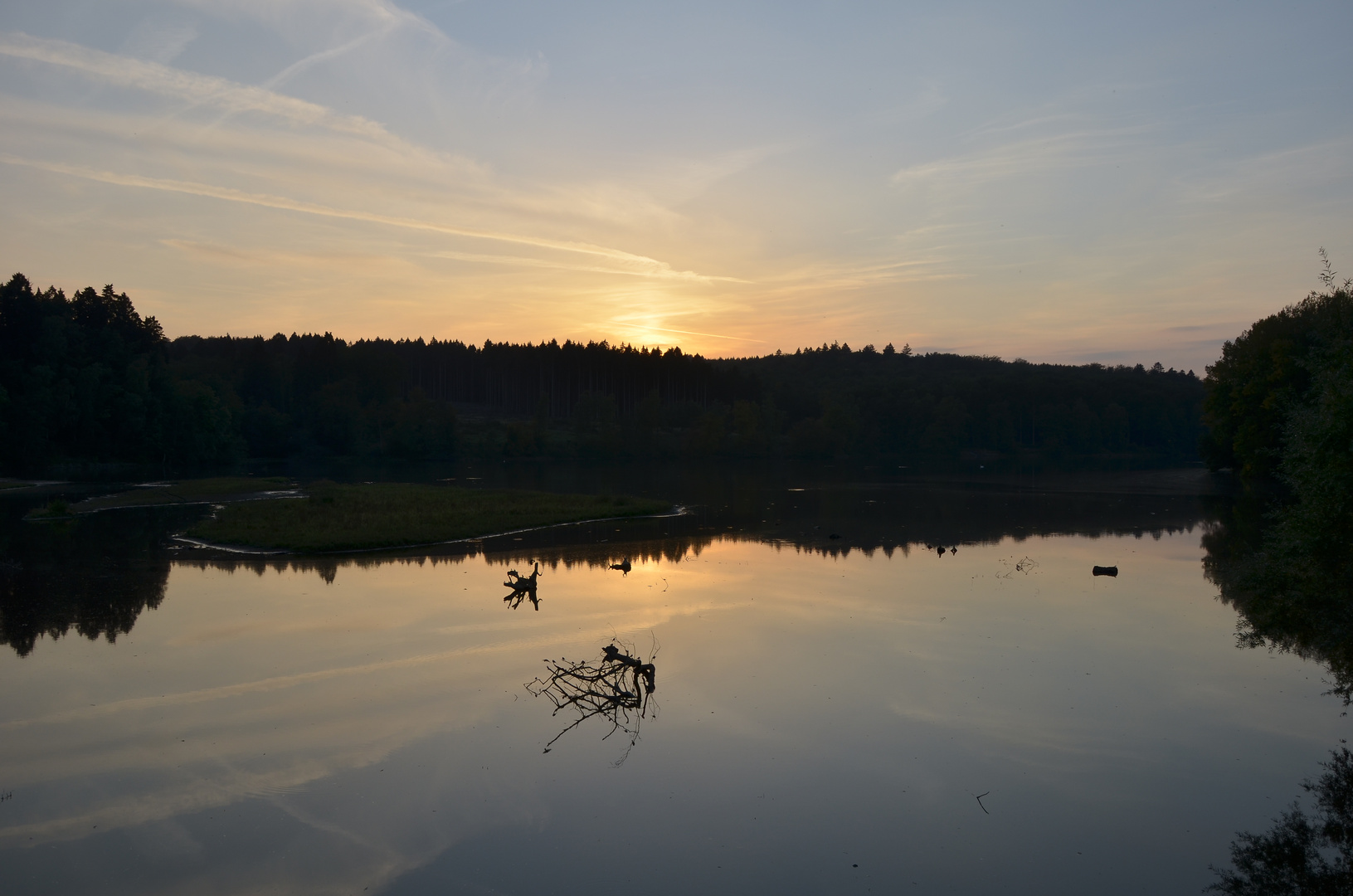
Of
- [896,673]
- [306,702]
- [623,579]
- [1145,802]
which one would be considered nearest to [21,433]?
[623,579]

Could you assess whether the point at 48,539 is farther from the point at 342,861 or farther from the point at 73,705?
the point at 342,861

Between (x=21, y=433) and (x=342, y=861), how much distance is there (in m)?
93.9

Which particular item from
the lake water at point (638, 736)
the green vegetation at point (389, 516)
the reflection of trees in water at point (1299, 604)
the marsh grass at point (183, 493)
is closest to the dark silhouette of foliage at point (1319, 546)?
the reflection of trees in water at point (1299, 604)

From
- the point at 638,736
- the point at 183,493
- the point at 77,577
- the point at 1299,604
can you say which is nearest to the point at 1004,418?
the point at 183,493

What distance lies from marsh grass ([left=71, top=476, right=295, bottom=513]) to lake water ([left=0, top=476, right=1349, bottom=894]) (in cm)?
2891

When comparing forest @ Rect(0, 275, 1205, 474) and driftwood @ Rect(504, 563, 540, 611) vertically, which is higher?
forest @ Rect(0, 275, 1205, 474)

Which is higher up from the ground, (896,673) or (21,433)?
(21,433)

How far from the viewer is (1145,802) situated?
12898 millimetres

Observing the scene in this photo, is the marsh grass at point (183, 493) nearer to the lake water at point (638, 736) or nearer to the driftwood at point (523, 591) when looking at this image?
the lake water at point (638, 736)

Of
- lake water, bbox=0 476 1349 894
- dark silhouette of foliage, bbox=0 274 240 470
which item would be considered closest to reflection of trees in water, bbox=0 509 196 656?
lake water, bbox=0 476 1349 894

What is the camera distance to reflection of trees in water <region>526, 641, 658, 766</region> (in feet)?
53.7

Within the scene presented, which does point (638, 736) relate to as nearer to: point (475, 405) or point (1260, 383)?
point (1260, 383)

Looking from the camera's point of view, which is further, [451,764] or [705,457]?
[705,457]

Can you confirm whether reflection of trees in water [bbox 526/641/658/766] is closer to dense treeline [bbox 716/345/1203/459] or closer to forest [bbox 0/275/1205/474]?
forest [bbox 0/275/1205/474]
